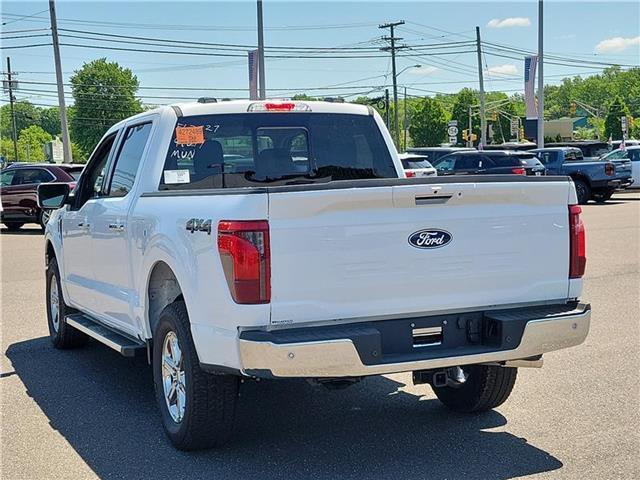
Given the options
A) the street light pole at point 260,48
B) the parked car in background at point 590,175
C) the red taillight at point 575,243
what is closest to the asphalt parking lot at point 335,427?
the red taillight at point 575,243

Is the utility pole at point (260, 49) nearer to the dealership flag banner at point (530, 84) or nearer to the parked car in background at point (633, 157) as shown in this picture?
the parked car in background at point (633, 157)

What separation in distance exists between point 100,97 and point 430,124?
49.9m

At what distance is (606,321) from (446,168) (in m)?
19.4

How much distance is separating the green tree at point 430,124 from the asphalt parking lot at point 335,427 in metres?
125

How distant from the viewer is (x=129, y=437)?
17.3ft

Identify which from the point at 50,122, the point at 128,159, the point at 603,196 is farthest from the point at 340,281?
the point at 50,122

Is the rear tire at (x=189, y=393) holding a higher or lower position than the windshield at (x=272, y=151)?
lower

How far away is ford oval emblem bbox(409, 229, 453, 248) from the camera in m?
4.50

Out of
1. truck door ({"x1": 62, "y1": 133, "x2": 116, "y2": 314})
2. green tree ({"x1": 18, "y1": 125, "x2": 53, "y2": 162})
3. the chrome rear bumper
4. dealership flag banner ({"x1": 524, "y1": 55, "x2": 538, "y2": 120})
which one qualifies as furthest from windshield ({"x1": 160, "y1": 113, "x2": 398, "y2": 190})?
green tree ({"x1": 18, "y1": 125, "x2": 53, "y2": 162})

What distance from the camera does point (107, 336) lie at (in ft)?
20.4

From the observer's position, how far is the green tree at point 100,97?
4643 inches

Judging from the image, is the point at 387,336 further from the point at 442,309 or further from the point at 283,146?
the point at 283,146

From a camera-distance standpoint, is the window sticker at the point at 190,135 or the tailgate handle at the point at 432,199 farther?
the window sticker at the point at 190,135

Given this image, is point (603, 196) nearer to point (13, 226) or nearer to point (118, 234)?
point (13, 226)
